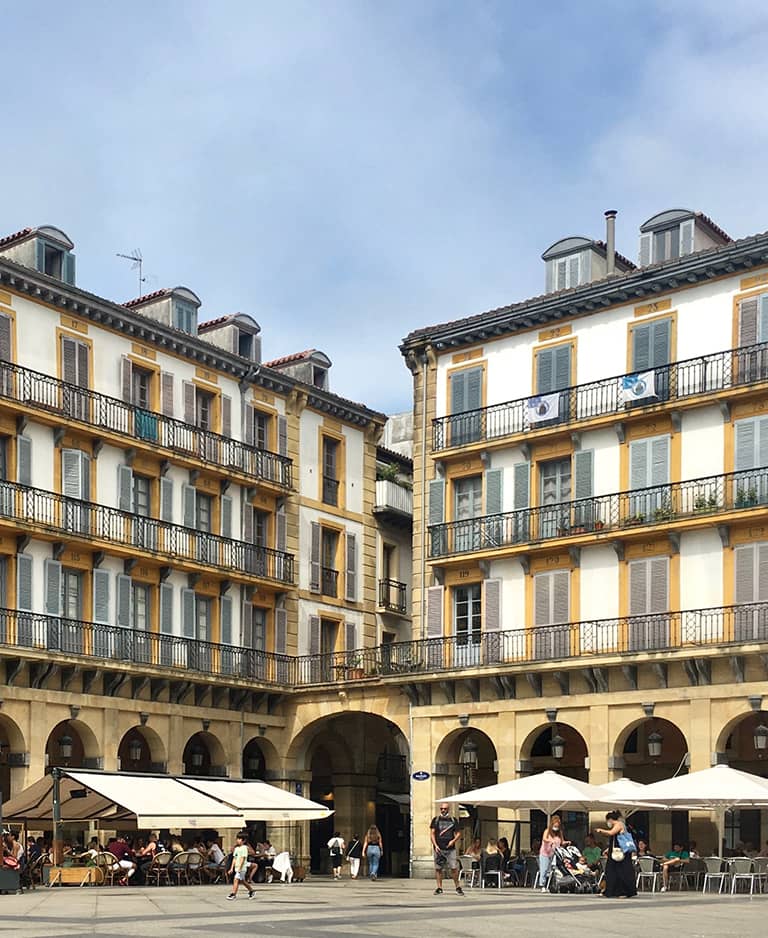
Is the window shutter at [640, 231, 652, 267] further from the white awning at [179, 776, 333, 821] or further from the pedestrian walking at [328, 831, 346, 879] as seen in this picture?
the pedestrian walking at [328, 831, 346, 879]

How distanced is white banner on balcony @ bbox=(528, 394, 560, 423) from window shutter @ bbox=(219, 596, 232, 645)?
33.3ft

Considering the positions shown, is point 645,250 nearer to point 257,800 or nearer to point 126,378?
point 126,378

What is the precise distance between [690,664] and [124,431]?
15.4m

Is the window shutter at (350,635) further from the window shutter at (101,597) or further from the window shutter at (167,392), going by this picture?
the window shutter at (101,597)

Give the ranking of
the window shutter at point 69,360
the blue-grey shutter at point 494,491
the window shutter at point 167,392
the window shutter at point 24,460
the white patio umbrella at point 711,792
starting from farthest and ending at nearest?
the window shutter at point 167,392
the blue-grey shutter at point 494,491
the window shutter at point 69,360
the window shutter at point 24,460
the white patio umbrella at point 711,792

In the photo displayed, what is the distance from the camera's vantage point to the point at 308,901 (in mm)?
26984

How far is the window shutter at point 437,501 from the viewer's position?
143 feet

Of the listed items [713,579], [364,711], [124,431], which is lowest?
[364,711]

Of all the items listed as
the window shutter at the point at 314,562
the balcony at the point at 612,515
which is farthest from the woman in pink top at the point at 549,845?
the window shutter at the point at 314,562

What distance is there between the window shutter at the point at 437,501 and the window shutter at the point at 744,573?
9.17 metres

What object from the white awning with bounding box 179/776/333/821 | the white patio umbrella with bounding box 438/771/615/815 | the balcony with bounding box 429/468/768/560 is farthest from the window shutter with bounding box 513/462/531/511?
the white awning with bounding box 179/776/333/821

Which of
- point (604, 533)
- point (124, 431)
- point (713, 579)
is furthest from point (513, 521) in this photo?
point (124, 431)

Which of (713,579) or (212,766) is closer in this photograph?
(713,579)

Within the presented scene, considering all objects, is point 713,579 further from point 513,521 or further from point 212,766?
point 212,766
